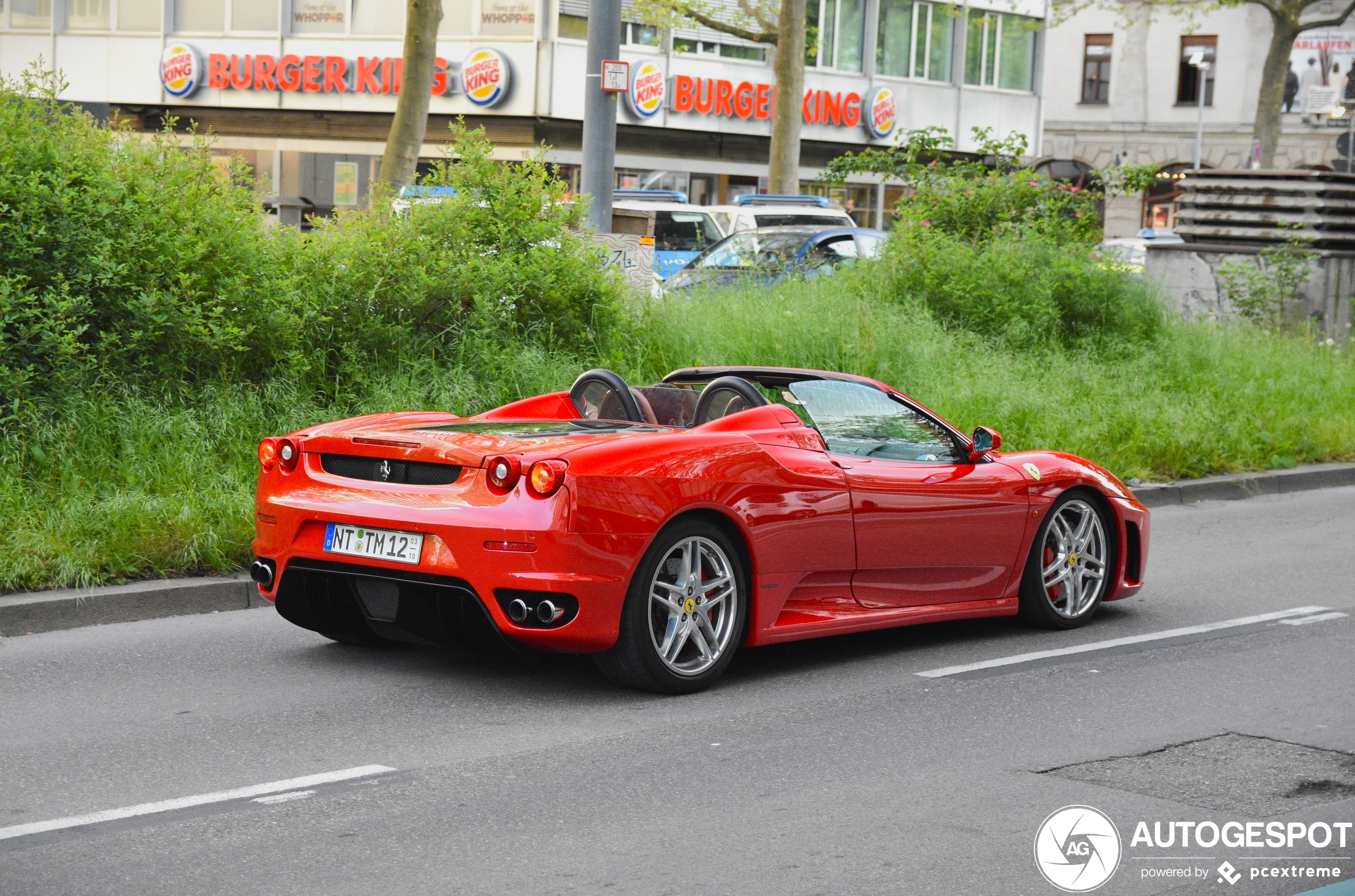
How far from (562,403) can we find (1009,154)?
43.6 ft

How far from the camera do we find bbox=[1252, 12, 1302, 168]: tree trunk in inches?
1329

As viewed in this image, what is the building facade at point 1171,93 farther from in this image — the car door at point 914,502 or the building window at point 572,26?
the car door at point 914,502

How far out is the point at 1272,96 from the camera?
114ft

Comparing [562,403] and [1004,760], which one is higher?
[562,403]

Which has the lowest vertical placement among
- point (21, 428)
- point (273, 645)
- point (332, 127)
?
point (273, 645)

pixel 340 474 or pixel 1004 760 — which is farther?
pixel 340 474

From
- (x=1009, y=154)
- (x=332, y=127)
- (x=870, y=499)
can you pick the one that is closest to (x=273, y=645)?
(x=870, y=499)

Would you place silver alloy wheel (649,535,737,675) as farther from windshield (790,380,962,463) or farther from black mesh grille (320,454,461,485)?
windshield (790,380,962,463)

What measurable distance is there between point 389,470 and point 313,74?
1323 inches

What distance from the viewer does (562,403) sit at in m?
7.38

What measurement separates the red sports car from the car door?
0.4 inches

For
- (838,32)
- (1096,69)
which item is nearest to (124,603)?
(838,32)

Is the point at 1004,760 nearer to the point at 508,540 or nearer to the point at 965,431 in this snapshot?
the point at 508,540

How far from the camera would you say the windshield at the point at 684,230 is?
2399cm
